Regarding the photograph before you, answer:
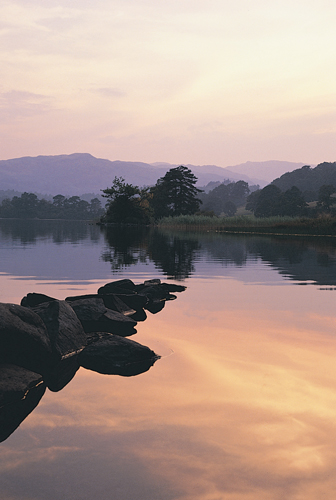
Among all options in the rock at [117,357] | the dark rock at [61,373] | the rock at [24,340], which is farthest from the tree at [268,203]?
the rock at [24,340]

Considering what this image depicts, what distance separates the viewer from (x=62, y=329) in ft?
35.7

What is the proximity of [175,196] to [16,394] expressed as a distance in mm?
106470

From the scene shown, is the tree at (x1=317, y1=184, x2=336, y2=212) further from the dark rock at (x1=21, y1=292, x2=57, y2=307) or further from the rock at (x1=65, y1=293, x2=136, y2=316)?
the dark rock at (x1=21, y1=292, x2=57, y2=307)

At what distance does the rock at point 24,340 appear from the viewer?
364 inches

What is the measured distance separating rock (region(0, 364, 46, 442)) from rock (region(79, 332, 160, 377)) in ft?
4.63

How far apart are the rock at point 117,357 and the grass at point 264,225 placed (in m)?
57.0

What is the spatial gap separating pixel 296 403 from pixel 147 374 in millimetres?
3007

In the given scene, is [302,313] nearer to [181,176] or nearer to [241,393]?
[241,393]

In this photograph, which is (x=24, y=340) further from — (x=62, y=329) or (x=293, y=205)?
(x=293, y=205)

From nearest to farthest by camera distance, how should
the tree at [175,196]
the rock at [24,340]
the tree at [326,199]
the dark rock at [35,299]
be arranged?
1. the rock at [24,340]
2. the dark rock at [35,299]
3. the tree at [175,196]
4. the tree at [326,199]

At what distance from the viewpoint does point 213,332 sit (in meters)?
12.6

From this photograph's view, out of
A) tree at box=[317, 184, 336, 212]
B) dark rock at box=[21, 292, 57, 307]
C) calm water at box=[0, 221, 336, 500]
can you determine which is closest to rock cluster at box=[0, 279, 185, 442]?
calm water at box=[0, 221, 336, 500]

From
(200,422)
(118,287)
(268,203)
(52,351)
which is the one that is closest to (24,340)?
(52,351)

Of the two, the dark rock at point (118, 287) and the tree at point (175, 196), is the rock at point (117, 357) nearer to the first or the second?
the dark rock at point (118, 287)
